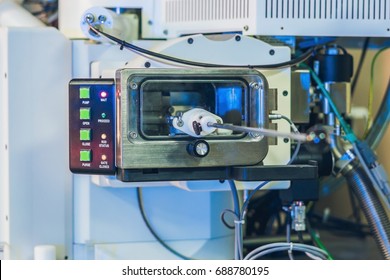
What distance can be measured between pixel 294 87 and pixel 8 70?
53cm

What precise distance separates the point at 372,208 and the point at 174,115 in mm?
466

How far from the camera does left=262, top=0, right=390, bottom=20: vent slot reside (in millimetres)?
1305

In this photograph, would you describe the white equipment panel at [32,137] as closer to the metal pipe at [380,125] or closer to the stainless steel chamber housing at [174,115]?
the stainless steel chamber housing at [174,115]

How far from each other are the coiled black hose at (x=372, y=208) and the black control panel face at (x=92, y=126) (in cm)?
51

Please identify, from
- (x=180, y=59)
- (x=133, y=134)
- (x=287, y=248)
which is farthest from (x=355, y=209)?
(x=133, y=134)

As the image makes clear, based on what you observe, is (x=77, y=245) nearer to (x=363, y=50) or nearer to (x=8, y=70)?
(x=8, y=70)

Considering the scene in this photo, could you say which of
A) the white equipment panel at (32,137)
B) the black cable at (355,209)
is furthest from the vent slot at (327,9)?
the black cable at (355,209)

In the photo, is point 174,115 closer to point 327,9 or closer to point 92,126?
point 92,126

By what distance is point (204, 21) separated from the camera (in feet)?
4.45

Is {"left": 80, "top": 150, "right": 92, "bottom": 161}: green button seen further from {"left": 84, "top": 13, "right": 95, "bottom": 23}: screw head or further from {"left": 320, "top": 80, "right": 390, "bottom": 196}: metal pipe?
{"left": 320, "top": 80, "right": 390, "bottom": 196}: metal pipe

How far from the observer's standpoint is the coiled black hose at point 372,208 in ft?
4.58

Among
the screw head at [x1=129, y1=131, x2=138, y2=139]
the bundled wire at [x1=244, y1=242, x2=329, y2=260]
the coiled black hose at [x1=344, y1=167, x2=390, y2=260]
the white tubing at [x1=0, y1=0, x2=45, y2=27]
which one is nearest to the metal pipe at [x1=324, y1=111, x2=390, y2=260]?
the coiled black hose at [x1=344, y1=167, x2=390, y2=260]

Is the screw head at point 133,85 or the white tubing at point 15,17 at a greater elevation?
the white tubing at point 15,17
